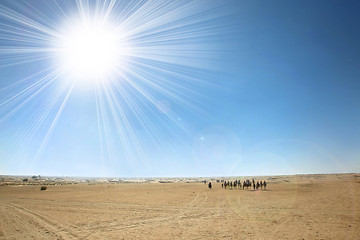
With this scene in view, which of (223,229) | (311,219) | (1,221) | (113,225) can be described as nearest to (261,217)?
Answer: (311,219)

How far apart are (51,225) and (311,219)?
1825 cm

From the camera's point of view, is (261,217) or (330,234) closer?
(330,234)

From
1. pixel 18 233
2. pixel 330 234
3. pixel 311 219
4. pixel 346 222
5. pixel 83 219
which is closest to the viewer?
pixel 330 234

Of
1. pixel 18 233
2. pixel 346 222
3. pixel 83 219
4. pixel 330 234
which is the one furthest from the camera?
pixel 83 219

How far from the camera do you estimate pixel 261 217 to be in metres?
15.1

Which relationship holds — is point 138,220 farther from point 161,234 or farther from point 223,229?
point 223,229

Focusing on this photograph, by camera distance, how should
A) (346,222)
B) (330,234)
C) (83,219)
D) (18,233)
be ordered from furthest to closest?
1. (83,219)
2. (346,222)
3. (18,233)
4. (330,234)

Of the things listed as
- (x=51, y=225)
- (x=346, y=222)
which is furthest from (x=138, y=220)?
(x=346, y=222)

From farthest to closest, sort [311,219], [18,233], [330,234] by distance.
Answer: [311,219] → [18,233] → [330,234]

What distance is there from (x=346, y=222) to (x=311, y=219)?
1.98 m

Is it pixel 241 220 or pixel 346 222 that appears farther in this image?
pixel 241 220

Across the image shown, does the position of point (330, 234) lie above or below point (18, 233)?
above

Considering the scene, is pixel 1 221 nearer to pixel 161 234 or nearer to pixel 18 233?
pixel 18 233

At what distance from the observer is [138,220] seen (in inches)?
580
